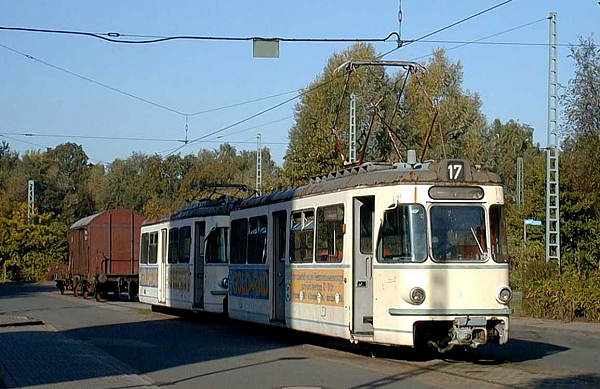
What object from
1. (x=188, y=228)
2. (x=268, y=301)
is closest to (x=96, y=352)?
(x=268, y=301)

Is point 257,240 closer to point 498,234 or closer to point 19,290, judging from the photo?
point 498,234

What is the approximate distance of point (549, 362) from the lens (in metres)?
16.1

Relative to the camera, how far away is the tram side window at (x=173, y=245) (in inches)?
1128

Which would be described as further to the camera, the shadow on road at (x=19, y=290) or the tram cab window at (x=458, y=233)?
the shadow on road at (x=19, y=290)

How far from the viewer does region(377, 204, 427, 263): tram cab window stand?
15.3 m

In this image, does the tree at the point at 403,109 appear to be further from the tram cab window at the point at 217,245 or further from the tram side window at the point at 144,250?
the tram cab window at the point at 217,245

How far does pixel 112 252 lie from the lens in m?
40.9

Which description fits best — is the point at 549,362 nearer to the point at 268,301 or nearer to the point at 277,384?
the point at 277,384

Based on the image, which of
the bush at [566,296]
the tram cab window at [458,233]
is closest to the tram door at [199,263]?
the bush at [566,296]

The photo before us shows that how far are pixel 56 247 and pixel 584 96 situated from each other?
4863 cm

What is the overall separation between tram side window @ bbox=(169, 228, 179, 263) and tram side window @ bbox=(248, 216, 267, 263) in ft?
23.0

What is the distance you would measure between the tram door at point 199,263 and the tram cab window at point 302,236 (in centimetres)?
741

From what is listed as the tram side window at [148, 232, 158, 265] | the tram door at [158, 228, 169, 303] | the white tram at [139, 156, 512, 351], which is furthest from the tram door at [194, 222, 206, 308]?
the white tram at [139, 156, 512, 351]

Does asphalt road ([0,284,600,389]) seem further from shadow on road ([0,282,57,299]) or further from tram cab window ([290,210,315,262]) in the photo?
shadow on road ([0,282,57,299])
